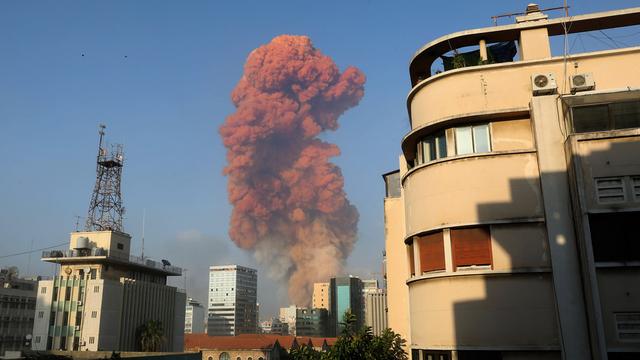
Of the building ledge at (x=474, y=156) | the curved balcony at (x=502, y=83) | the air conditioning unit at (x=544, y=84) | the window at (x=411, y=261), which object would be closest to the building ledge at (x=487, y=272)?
the window at (x=411, y=261)

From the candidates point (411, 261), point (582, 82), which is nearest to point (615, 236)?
point (582, 82)

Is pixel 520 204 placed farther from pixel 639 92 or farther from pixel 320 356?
pixel 320 356

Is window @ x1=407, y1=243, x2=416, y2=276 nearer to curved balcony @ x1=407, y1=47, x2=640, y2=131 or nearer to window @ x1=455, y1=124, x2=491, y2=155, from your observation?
window @ x1=455, y1=124, x2=491, y2=155

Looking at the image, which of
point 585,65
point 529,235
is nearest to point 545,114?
point 585,65

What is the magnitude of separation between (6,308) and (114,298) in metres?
41.7

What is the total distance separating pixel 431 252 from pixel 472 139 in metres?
4.49

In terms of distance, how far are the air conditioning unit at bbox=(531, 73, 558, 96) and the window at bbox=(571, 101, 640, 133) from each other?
1100 mm

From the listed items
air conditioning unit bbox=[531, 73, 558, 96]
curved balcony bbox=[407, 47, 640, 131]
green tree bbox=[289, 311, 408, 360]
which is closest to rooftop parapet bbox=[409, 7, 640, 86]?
curved balcony bbox=[407, 47, 640, 131]

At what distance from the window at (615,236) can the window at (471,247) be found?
3.28m

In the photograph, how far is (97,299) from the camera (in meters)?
77.4

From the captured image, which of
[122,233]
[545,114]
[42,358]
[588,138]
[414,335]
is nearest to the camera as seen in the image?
[588,138]

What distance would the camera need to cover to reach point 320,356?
1023 inches

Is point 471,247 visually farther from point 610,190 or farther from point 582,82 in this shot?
point 582,82

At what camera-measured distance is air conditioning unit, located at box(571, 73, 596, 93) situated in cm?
1844
